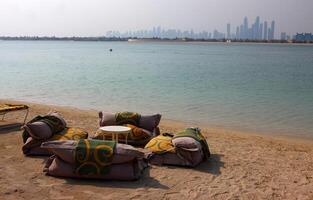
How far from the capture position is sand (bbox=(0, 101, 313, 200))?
19.0 ft

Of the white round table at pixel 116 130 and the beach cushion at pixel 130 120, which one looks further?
the beach cushion at pixel 130 120

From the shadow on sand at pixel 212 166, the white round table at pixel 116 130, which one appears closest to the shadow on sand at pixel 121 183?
the shadow on sand at pixel 212 166

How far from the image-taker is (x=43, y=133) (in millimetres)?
7617

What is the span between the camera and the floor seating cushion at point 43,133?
7.55 meters

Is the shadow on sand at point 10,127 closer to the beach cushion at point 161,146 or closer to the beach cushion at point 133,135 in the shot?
the beach cushion at point 133,135

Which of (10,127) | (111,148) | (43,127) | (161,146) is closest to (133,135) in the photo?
(161,146)

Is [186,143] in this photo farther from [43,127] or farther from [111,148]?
[43,127]

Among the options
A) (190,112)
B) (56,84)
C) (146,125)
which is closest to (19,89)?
(56,84)

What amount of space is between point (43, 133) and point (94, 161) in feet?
5.73

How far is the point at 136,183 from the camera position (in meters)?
6.26

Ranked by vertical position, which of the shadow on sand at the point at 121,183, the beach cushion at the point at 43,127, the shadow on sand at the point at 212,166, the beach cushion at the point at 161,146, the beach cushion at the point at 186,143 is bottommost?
the shadow on sand at the point at 212,166

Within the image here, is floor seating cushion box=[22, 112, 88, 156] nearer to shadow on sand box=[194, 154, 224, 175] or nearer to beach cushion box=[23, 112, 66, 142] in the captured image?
beach cushion box=[23, 112, 66, 142]

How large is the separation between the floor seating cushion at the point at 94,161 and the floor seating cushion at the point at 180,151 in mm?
843

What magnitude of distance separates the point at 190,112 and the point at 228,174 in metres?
9.45
